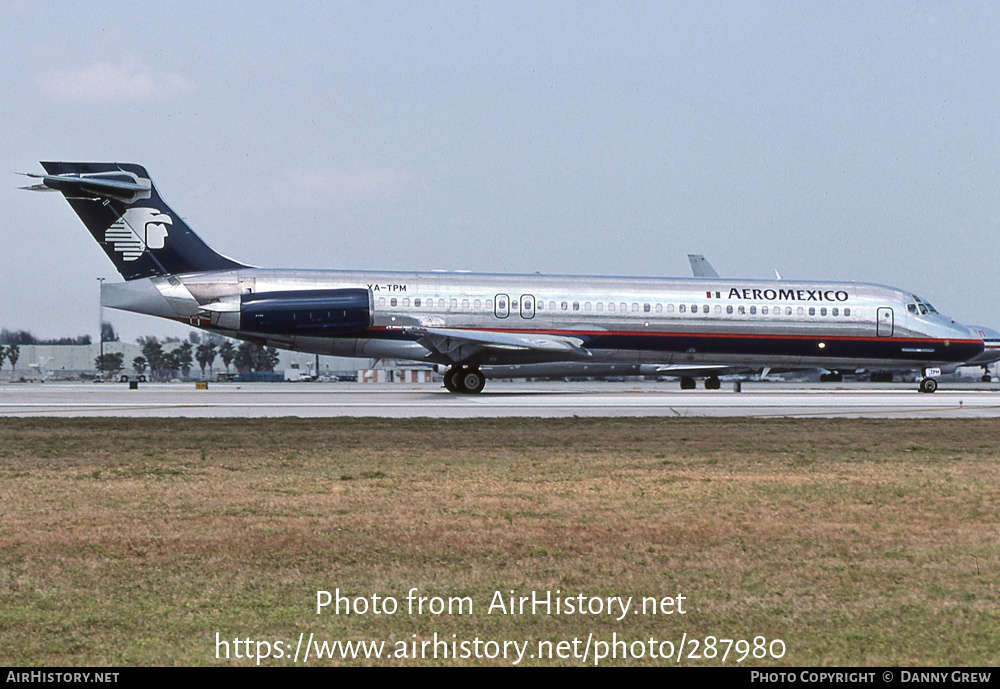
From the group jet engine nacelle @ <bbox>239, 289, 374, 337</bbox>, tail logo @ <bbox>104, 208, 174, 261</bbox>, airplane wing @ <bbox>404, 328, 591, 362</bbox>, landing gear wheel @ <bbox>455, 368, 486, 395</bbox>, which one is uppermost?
tail logo @ <bbox>104, 208, 174, 261</bbox>

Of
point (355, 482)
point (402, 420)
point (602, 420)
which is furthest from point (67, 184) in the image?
point (355, 482)

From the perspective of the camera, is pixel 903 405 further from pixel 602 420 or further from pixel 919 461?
pixel 919 461

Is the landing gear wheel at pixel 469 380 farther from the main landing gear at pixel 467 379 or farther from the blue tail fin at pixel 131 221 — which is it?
the blue tail fin at pixel 131 221

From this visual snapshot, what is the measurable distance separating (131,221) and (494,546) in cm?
2710

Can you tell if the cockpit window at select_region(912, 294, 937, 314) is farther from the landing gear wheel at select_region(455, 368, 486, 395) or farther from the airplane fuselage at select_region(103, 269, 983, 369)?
the landing gear wheel at select_region(455, 368, 486, 395)

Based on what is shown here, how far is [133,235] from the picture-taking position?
31688mm

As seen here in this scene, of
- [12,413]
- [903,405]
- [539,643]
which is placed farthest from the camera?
[903,405]

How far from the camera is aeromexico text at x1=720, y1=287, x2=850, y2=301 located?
3391 centimetres

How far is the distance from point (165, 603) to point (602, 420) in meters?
15.2

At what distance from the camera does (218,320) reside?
31359mm

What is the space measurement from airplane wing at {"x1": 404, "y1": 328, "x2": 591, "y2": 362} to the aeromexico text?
17.1ft

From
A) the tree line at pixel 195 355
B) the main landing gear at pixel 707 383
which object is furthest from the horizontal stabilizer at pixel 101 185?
the tree line at pixel 195 355

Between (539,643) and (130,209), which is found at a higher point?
(130,209)

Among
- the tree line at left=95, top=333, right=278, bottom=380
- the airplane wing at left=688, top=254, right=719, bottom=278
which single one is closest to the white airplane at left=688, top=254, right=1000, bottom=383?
the airplane wing at left=688, top=254, right=719, bottom=278
